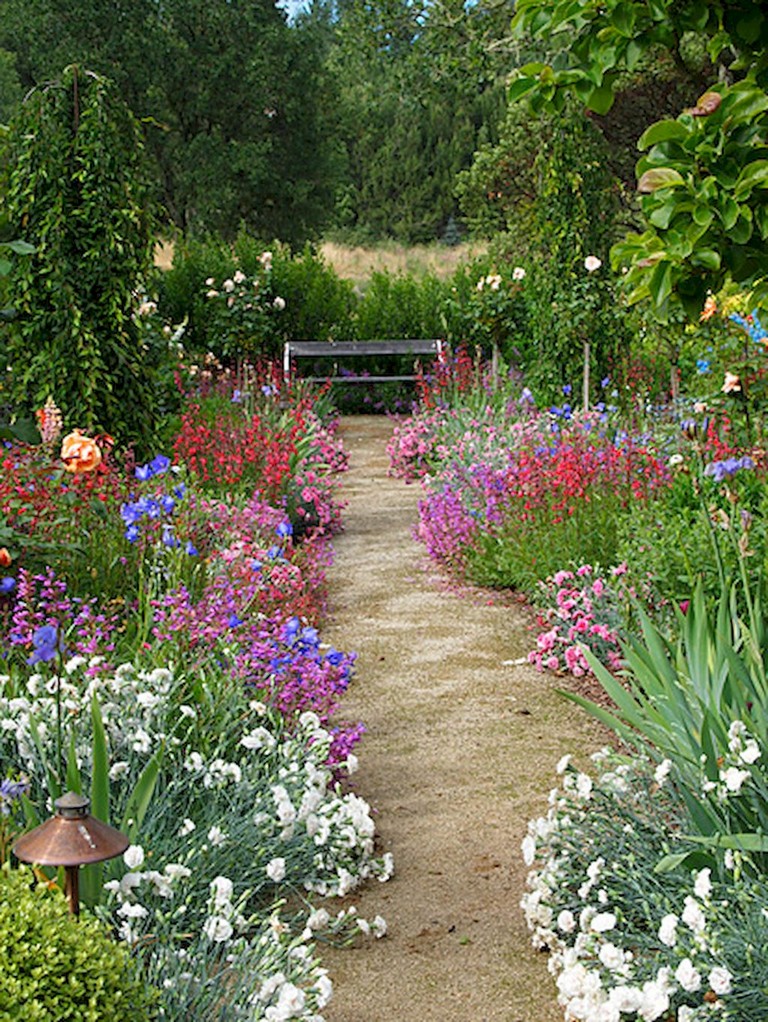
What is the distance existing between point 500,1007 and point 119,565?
2.33m

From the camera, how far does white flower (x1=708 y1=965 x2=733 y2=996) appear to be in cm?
204

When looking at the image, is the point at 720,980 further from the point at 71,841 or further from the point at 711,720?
the point at 71,841

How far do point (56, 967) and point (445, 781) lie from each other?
2.11 metres

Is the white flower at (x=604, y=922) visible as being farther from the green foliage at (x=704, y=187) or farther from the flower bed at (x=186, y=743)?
the green foliage at (x=704, y=187)

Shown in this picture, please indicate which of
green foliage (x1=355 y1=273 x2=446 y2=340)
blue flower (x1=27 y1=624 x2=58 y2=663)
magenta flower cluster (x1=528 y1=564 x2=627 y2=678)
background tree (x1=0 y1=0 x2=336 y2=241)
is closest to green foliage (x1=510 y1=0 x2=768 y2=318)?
blue flower (x1=27 y1=624 x2=58 y2=663)

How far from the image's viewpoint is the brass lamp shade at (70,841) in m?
1.81

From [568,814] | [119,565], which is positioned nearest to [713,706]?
[568,814]

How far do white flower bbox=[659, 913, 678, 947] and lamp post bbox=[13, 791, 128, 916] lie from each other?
3.32ft

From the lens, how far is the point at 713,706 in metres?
2.71

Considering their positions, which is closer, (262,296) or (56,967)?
(56,967)

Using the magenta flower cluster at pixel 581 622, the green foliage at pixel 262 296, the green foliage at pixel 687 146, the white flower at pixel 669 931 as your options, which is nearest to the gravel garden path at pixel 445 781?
the magenta flower cluster at pixel 581 622

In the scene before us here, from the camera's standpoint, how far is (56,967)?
1.69 m

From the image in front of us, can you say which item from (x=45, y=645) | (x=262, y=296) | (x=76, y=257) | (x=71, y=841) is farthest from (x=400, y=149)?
(x=71, y=841)

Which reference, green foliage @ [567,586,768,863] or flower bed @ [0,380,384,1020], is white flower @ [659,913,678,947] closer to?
green foliage @ [567,586,768,863]
